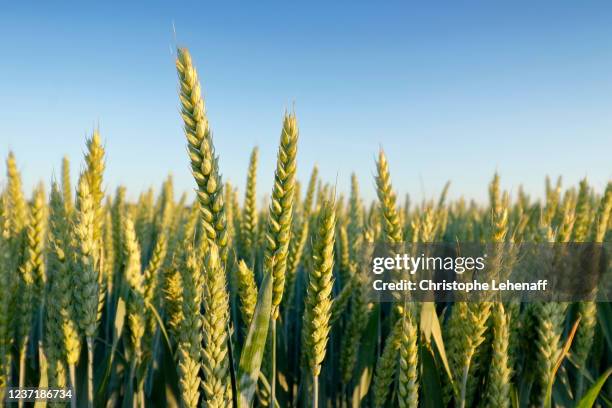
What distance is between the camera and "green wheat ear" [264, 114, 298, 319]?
104cm

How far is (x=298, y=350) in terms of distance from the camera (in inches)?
94.3

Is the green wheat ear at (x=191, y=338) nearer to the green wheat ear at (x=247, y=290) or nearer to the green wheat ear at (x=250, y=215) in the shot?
the green wheat ear at (x=247, y=290)

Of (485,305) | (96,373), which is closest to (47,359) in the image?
(96,373)

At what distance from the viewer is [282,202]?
1061 mm

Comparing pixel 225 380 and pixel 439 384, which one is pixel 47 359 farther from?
pixel 439 384

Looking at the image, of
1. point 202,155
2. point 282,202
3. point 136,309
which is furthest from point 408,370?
point 136,309

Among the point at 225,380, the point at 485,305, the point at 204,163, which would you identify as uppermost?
the point at 204,163

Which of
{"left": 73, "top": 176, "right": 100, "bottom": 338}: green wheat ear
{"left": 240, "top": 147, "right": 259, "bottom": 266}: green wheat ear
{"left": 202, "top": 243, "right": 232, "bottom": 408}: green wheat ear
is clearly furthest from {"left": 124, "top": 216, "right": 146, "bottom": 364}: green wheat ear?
{"left": 240, "top": 147, "right": 259, "bottom": 266}: green wheat ear

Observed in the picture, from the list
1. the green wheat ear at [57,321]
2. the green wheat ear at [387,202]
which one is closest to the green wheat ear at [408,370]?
the green wheat ear at [387,202]

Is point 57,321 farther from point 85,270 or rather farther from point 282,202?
point 282,202

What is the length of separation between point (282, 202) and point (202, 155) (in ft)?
0.71

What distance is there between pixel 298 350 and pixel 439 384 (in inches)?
41.6

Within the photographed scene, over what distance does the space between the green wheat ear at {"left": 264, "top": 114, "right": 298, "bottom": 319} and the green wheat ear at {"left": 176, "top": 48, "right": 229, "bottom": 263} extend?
4.4 inches

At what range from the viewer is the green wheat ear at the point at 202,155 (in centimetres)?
102
